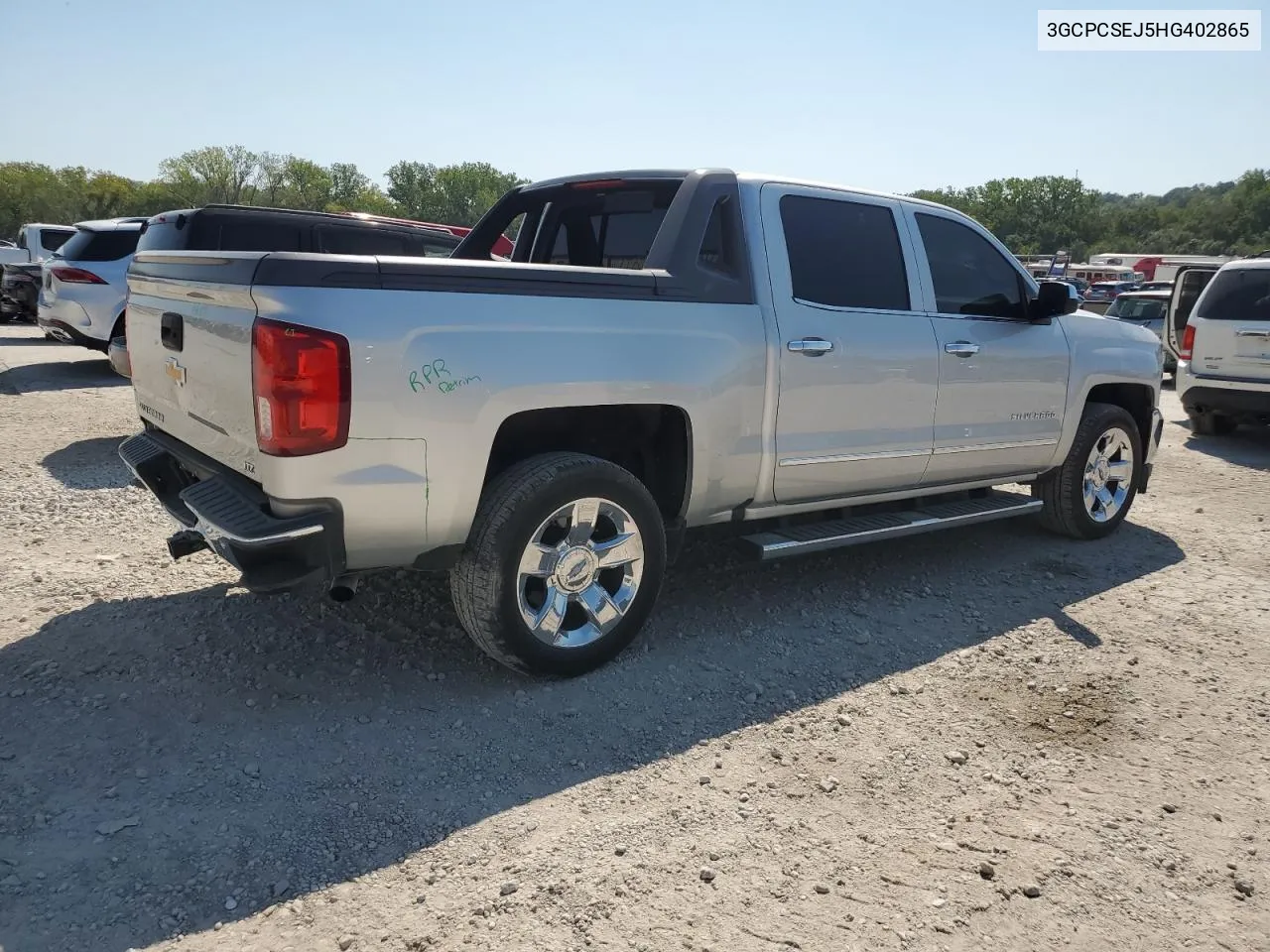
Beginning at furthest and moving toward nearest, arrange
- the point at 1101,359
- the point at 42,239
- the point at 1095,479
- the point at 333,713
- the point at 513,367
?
the point at 42,239, the point at 1095,479, the point at 1101,359, the point at 333,713, the point at 513,367

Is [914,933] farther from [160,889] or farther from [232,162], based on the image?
[232,162]

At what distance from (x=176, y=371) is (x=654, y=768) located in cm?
237

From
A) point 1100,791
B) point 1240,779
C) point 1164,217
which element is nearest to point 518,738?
point 1100,791

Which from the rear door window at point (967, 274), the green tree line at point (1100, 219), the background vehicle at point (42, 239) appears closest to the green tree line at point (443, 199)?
the green tree line at point (1100, 219)

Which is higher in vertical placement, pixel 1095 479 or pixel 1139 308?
pixel 1139 308

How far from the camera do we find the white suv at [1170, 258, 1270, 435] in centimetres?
937

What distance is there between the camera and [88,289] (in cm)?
1047

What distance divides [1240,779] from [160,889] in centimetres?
342

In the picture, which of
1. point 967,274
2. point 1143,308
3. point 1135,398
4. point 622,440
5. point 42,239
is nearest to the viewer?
point 622,440

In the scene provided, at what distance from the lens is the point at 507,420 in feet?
11.7

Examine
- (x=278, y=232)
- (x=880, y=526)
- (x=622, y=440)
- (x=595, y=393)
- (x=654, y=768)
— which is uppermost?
(x=278, y=232)

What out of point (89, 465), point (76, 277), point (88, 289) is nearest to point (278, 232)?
point (89, 465)

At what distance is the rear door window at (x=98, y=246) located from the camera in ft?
34.9

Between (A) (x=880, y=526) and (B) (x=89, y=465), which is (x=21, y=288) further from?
(A) (x=880, y=526)
